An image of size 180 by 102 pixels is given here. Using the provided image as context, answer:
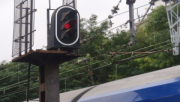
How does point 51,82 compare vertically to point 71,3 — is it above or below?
below

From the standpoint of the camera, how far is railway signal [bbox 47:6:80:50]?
715cm

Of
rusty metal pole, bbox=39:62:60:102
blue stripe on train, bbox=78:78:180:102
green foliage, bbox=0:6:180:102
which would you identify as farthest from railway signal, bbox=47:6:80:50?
green foliage, bbox=0:6:180:102

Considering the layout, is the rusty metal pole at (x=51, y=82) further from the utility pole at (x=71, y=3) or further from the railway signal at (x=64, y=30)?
the utility pole at (x=71, y=3)

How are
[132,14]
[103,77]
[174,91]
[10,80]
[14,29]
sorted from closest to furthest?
[174,91]
[14,29]
[132,14]
[103,77]
[10,80]

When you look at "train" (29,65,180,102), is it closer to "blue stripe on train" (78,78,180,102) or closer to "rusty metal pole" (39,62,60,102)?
"blue stripe on train" (78,78,180,102)

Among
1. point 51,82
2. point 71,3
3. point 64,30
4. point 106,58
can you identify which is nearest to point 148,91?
point 64,30

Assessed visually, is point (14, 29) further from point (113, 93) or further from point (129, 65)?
point (129, 65)

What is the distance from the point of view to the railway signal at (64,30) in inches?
282

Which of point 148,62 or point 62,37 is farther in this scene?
point 148,62

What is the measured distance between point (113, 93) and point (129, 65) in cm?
1427

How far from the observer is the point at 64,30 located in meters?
7.18

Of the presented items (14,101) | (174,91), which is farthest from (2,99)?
(174,91)

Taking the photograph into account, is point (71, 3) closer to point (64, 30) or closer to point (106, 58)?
point (64, 30)

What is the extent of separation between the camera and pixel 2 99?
2323 cm
